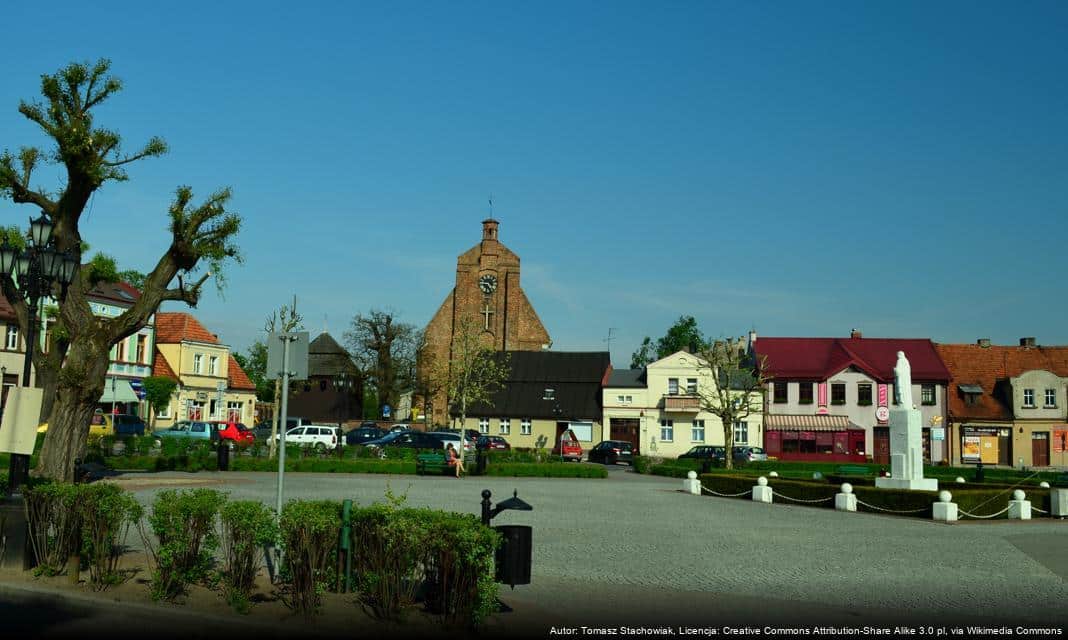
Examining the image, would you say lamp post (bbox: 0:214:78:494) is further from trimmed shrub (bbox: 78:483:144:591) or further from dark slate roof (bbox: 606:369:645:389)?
dark slate roof (bbox: 606:369:645:389)

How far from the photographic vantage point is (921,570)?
14.6 metres

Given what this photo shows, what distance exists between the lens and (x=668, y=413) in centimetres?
6588

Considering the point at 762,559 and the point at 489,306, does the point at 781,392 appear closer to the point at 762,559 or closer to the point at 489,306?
the point at 489,306

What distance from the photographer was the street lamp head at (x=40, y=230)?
53.7 ft

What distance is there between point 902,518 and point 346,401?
65.7 m

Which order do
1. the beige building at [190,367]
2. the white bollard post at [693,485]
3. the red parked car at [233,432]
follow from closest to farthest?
1. the white bollard post at [693,485]
2. the red parked car at [233,432]
3. the beige building at [190,367]

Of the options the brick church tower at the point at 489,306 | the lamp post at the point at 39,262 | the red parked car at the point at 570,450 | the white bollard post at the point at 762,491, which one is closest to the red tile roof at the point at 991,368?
the red parked car at the point at 570,450

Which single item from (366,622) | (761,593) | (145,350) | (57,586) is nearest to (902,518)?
(761,593)

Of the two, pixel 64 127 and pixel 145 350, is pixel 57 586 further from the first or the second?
pixel 145 350

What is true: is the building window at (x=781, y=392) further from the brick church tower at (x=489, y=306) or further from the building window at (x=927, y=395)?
the brick church tower at (x=489, y=306)

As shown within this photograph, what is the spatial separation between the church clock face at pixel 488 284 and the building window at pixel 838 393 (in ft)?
108

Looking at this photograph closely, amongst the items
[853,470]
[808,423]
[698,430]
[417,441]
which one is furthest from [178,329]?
[853,470]

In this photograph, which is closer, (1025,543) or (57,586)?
(57,586)

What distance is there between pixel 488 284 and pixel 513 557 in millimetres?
75703
